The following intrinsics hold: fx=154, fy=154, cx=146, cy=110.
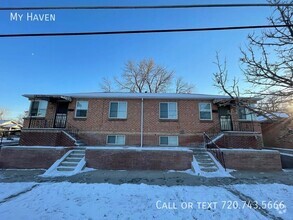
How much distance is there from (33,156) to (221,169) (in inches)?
418

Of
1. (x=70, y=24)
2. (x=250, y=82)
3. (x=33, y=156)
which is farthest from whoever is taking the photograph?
(x=33, y=156)

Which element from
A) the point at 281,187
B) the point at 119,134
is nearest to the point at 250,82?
the point at 281,187

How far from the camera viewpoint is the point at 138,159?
884cm

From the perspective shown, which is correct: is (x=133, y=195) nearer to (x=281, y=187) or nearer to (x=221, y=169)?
(x=221, y=169)

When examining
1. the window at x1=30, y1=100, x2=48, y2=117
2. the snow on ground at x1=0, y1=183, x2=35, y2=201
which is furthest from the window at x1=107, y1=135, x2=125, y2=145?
the snow on ground at x1=0, y1=183, x2=35, y2=201

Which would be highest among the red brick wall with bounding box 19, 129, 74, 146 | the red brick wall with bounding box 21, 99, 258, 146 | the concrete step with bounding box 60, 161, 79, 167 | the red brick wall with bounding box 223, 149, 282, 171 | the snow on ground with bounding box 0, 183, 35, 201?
the red brick wall with bounding box 21, 99, 258, 146

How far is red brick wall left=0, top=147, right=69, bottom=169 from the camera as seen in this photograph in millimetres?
9016

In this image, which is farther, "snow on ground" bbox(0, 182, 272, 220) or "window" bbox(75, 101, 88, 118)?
"window" bbox(75, 101, 88, 118)

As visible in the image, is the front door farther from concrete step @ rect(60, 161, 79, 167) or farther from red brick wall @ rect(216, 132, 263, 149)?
red brick wall @ rect(216, 132, 263, 149)

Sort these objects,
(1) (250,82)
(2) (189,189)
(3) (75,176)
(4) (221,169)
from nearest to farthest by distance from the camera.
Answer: (1) (250,82), (2) (189,189), (3) (75,176), (4) (221,169)

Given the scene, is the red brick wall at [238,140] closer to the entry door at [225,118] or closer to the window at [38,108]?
the entry door at [225,118]

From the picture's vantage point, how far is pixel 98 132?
40.5ft

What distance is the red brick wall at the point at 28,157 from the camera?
9016 mm

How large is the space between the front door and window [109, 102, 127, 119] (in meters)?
3.85
